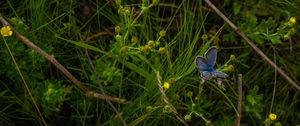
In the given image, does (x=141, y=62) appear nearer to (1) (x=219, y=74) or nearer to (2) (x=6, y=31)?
(1) (x=219, y=74)

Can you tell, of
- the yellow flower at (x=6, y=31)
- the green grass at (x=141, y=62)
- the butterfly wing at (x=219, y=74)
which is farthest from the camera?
the green grass at (x=141, y=62)

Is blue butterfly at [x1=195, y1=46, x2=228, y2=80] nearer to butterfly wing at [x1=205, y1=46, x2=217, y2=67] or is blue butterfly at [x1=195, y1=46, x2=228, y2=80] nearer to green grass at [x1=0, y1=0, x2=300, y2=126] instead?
butterfly wing at [x1=205, y1=46, x2=217, y2=67]

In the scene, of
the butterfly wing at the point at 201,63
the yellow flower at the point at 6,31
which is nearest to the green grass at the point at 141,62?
the yellow flower at the point at 6,31

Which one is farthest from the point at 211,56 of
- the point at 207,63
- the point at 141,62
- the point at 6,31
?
the point at 6,31

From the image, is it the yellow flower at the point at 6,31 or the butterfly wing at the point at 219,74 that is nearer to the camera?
the butterfly wing at the point at 219,74

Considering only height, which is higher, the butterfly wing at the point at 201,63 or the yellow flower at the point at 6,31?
the yellow flower at the point at 6,31

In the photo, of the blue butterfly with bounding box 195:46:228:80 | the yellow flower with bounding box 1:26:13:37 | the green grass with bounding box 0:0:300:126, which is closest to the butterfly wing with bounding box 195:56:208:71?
the blue butterfly with bounding box 195:46:228:80

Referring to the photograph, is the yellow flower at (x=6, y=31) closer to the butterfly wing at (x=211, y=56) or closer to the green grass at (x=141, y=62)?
the green grass at (x=141, y=62)

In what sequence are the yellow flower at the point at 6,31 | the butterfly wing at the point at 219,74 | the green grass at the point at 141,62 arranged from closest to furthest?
the butterfly wing at the point at 219,74 → the yellow flower at the point at 6,31 → the green grass at the point at 141,62
